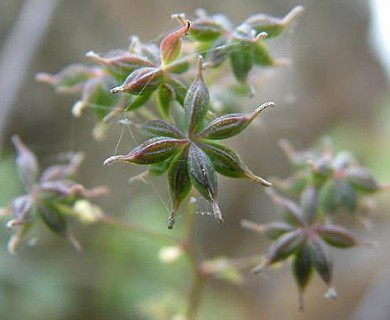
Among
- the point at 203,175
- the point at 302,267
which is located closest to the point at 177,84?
the point at 203,175

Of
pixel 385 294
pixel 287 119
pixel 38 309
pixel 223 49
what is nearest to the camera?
pixel 223 49

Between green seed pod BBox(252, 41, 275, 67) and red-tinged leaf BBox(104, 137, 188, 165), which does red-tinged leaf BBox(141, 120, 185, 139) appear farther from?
green seed pod BBox(252, 41, 275, 67)

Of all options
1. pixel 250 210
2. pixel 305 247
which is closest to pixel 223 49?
pixel 305 247

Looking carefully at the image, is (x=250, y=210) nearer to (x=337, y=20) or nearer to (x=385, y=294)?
(x=385, y=294)

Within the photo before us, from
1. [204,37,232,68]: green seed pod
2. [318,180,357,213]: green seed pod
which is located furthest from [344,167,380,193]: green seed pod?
[204,37,232,68]: green seed pod

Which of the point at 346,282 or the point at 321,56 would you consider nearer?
the point at 346,282

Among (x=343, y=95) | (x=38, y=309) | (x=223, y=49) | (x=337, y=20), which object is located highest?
(x=337, y=20)

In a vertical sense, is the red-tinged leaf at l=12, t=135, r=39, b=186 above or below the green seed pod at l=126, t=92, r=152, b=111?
below

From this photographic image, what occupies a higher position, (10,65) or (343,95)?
(343,95)
